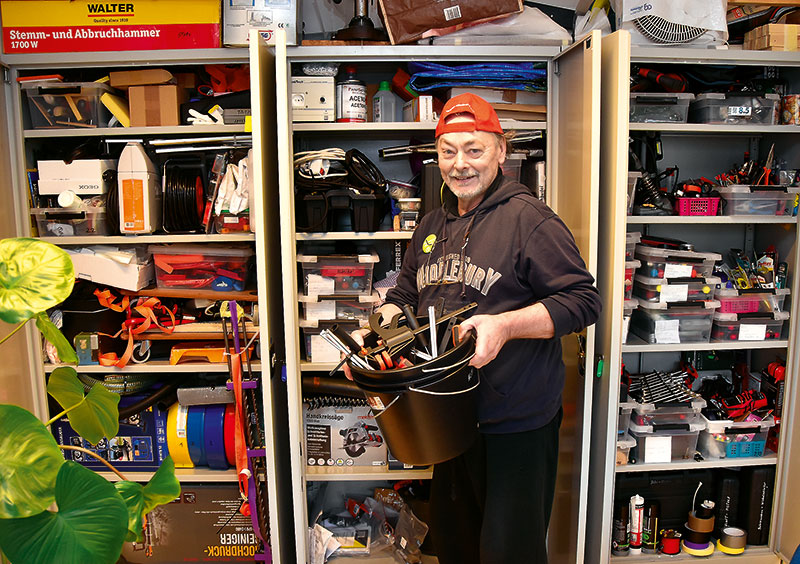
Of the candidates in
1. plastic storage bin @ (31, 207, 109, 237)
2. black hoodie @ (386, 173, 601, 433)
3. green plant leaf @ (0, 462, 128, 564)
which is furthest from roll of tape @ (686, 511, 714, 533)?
plastic storage bin @ (31, 207, 109, 237)

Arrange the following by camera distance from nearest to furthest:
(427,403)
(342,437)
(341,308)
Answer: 1. (427,403)
2. (341,308)
3. (342,437)

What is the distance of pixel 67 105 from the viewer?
2377 mm

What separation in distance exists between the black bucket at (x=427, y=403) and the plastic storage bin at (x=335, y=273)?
38.6 inches

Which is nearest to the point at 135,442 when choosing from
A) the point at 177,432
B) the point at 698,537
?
the point at 177,432

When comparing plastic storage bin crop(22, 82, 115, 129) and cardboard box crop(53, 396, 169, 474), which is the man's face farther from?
cardboard box crop(53, 396, 169, 474)

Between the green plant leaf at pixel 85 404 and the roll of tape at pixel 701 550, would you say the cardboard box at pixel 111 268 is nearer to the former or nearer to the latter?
the green plant leaf at pixel 85 404

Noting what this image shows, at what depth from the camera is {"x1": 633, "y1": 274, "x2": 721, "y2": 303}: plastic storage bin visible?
95.0 inches

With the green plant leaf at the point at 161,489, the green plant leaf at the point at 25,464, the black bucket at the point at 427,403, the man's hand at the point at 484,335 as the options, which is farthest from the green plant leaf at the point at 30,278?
the man's hand at the point at 484,335

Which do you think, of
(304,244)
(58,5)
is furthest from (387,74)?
(58,5)

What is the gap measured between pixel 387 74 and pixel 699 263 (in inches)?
59.4

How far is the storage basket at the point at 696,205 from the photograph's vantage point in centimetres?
241

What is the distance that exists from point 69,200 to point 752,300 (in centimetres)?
262

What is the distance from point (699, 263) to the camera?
2.43 m

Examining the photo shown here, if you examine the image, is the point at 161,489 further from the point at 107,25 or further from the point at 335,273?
the point at 107,25
